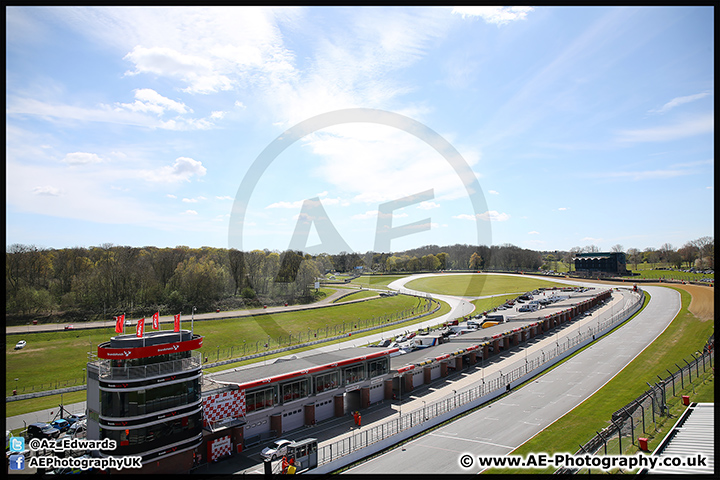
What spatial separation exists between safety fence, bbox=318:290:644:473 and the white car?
7.31ft

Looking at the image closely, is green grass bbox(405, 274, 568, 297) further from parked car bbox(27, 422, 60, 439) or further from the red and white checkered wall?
parked car bbox(27, 422, 60, 439)

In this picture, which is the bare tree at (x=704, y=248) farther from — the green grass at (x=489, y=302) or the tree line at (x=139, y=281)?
the tree line at (x=139, y=281)

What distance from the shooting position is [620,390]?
110ft

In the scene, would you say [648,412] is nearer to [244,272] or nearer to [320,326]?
[320,326]

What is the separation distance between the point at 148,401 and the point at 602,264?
157 m

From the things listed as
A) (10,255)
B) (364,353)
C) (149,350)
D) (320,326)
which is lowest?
(320,326)

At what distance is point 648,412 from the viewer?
2752 cm

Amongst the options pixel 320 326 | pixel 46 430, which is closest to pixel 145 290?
pixel 320 326

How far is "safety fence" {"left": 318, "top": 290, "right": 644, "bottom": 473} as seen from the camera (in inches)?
973

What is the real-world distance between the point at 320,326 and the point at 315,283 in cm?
3368

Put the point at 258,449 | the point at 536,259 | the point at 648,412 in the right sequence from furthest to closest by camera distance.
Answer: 1. the point at 536,259
2. the point at 648,412
3. the point at 258,449

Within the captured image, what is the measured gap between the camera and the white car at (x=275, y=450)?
23531 millimetres

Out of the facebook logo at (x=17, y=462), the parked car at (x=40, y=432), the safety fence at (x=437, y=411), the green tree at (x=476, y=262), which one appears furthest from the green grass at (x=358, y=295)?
the green tree at (x=476, y=262)

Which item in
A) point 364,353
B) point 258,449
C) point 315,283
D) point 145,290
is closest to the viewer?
point 258,449
